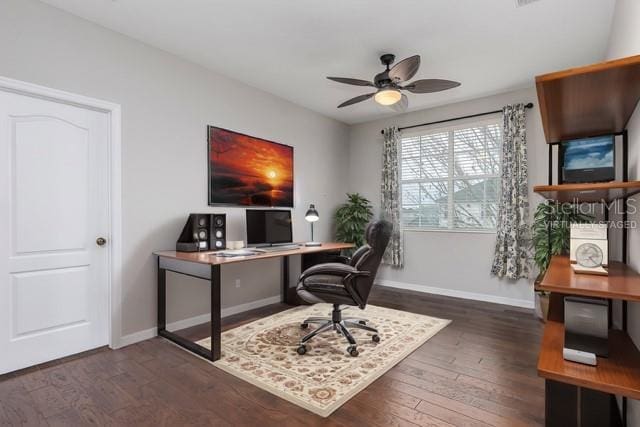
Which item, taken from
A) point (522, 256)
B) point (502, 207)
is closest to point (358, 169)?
point (502, 207)

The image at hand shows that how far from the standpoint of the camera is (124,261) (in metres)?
2.85

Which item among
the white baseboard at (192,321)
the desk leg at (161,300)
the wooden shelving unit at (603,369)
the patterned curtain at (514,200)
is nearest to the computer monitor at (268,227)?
the white baseboard at (192,321)

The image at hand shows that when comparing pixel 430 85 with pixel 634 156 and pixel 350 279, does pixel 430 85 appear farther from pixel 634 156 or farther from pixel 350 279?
pixel 350 279

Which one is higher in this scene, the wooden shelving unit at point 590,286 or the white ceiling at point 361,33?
the white ceiling at point 361,33

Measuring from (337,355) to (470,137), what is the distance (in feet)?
11.4

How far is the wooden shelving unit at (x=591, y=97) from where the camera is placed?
1170 mm

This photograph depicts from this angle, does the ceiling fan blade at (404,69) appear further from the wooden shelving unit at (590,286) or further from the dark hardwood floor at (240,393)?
the dark hardwood floor at (240,393)

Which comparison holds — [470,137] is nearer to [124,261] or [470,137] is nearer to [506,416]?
[506,416]

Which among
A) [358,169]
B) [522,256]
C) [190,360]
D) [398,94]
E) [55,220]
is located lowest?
[190,360]

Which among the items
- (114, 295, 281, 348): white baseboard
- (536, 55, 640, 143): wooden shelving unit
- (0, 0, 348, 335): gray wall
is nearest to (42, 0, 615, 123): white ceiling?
(0, 0, 348, 335): gray wall

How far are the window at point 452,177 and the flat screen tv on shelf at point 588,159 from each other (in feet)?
8.29

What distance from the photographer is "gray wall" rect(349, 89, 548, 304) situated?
158 inches

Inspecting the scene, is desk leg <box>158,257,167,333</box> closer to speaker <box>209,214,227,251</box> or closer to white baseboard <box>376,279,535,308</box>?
speaker <box>209,214,227,251</box>

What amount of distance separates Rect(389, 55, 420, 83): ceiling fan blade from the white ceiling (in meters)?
0.33
